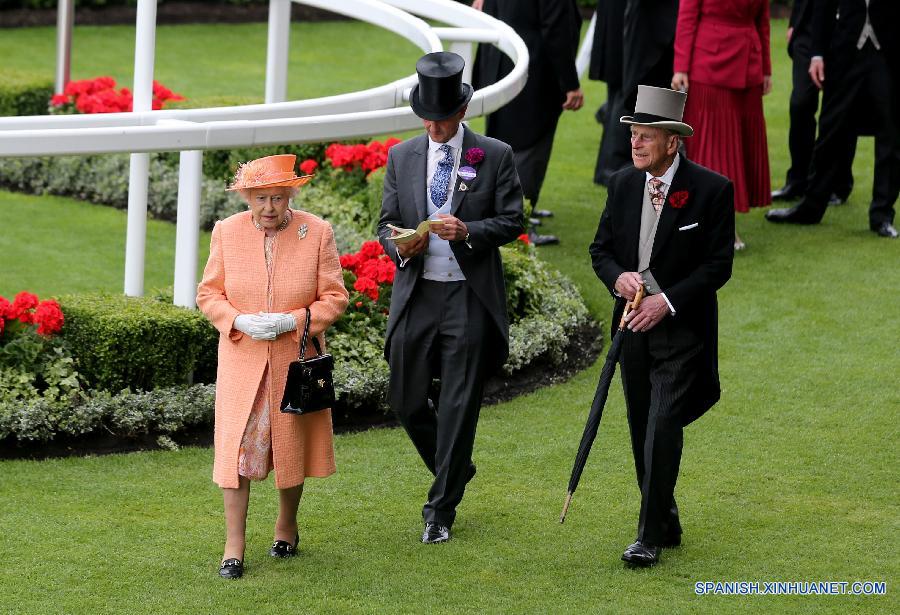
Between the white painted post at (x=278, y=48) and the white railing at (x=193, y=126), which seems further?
the white painted post at (x=278, y=48)

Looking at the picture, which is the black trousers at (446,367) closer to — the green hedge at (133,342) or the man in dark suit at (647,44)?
the green hedge at (133,342)

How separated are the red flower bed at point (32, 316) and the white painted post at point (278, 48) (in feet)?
11.6

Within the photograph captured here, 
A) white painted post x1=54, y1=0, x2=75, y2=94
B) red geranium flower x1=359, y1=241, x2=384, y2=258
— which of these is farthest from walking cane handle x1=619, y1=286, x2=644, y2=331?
white painted post x1=54, y1=0, x2=75, y2=94

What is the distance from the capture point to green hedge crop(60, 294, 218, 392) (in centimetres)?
727

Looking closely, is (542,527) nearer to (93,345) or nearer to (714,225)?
(714,225)

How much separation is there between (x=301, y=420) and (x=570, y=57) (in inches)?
203

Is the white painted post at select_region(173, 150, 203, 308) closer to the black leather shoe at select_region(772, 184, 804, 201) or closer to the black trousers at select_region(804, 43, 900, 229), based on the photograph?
the black trousers at select_region(804, 43, 900, 229)

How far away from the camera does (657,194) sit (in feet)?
19.4

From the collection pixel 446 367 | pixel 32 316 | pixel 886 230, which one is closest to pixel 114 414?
pixel 32 316

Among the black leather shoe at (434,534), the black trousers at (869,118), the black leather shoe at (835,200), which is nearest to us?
the black leather shoe at (434,534)

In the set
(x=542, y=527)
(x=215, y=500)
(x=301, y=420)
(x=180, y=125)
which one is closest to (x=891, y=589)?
(x=542, y=527)

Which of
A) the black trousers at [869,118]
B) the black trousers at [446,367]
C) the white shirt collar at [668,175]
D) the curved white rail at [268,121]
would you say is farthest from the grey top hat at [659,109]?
the black trousers at [869,118]

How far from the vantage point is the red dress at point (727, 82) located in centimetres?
999

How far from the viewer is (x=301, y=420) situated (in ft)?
19.3
